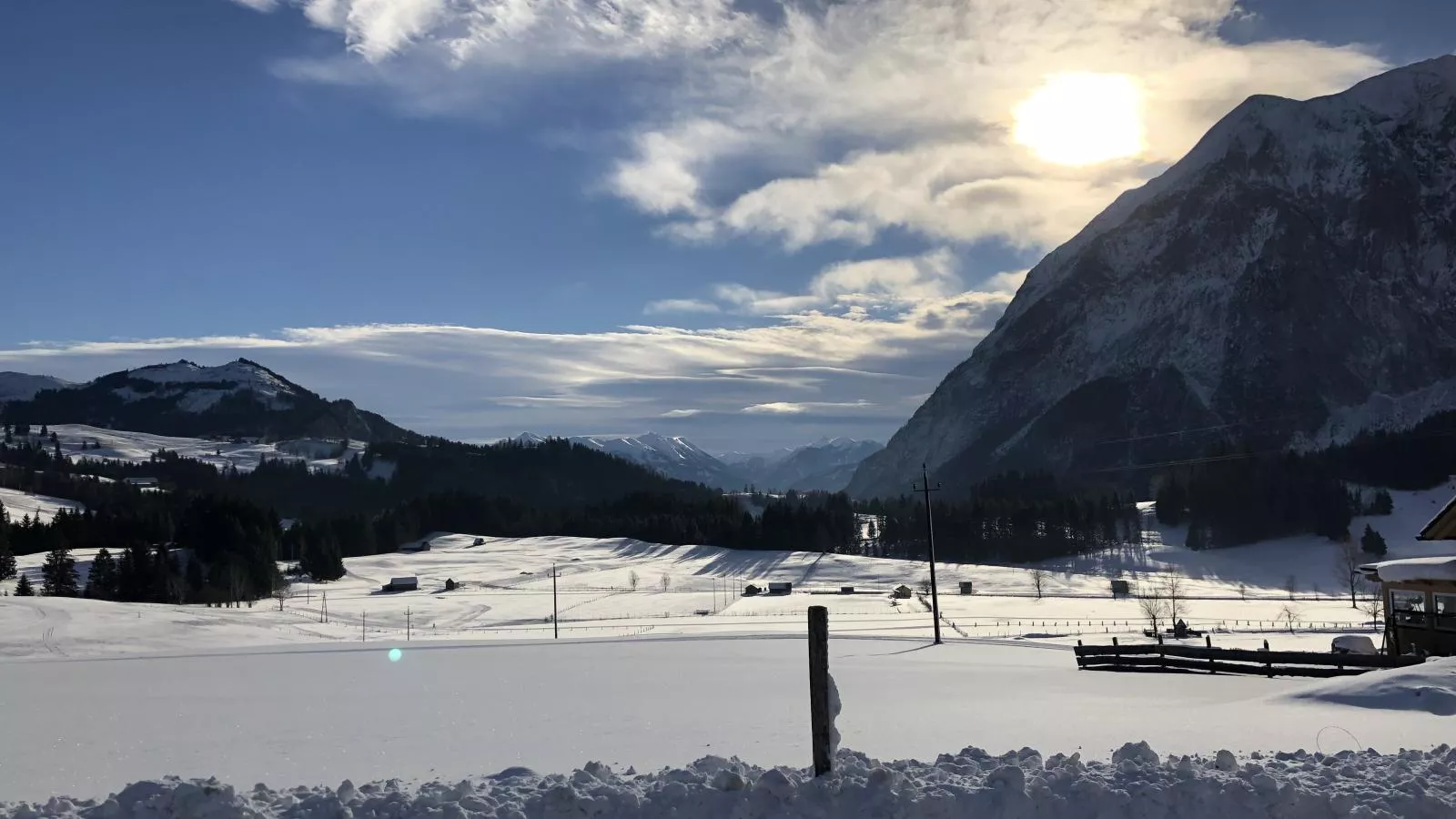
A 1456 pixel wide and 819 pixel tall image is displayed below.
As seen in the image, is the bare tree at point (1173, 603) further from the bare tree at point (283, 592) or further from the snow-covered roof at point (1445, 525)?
the bare tree at point (283, 592)

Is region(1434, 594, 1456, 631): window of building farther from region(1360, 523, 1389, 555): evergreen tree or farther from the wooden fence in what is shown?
region(1360, 523, 1389, 555): evergreen tree

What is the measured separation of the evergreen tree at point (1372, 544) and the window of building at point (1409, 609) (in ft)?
482

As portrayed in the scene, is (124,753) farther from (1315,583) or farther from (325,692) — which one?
(1315,583)

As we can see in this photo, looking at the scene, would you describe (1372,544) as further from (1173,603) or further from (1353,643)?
(1353,643)

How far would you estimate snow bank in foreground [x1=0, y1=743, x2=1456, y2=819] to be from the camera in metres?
10.3

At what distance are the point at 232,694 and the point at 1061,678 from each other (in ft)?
76.4

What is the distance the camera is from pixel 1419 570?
997 inches

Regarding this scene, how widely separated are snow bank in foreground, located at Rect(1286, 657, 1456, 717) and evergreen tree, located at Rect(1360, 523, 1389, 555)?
158 m

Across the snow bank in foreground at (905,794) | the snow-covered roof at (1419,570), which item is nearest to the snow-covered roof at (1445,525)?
the snow-covered roof at (1419,570)

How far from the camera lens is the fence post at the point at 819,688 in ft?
36.7

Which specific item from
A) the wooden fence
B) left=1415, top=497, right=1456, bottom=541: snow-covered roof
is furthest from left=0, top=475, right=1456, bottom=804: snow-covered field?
left=1415, top=497, right=1456, bottom=541: snow-covered roof

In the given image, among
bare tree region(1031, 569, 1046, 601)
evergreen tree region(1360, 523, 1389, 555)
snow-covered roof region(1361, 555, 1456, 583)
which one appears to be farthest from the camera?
evergreen tree region(1360, 523, 1389, 555)

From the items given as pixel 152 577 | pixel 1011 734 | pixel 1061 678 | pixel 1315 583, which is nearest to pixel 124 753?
pixel 1011 734

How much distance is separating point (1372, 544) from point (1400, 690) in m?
162
